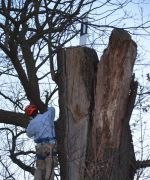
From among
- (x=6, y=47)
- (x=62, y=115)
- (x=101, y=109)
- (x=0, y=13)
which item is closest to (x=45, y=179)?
(x=62, y=115)

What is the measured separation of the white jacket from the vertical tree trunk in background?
108 cm

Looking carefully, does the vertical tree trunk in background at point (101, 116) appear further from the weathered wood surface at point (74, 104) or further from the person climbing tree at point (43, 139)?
the person climbing tree at point (43, 139)

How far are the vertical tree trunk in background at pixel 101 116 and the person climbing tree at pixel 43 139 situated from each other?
109 cm

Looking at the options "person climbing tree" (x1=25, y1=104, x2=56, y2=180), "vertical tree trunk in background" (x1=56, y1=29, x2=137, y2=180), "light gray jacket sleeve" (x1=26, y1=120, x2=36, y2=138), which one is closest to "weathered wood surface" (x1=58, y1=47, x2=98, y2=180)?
"vertical tree trunk in background" (x1=56, y1=29, x2=137, y2=180)

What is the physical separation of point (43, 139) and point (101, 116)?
1856mm

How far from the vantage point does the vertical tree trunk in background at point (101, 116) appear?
4945 millimetres

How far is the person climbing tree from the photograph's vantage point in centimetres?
640

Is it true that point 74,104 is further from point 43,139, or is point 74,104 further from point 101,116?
point 43,139

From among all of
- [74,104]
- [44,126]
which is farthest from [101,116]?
[44,126]

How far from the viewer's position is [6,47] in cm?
745

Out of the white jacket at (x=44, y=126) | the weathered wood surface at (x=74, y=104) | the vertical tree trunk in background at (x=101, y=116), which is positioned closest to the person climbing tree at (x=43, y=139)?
the white jacket at (x=44, y=126)

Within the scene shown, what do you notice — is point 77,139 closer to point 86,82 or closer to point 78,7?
point 86,82

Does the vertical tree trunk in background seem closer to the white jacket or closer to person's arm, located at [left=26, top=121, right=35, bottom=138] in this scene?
the white jacket

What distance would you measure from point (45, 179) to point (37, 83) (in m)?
2.85
